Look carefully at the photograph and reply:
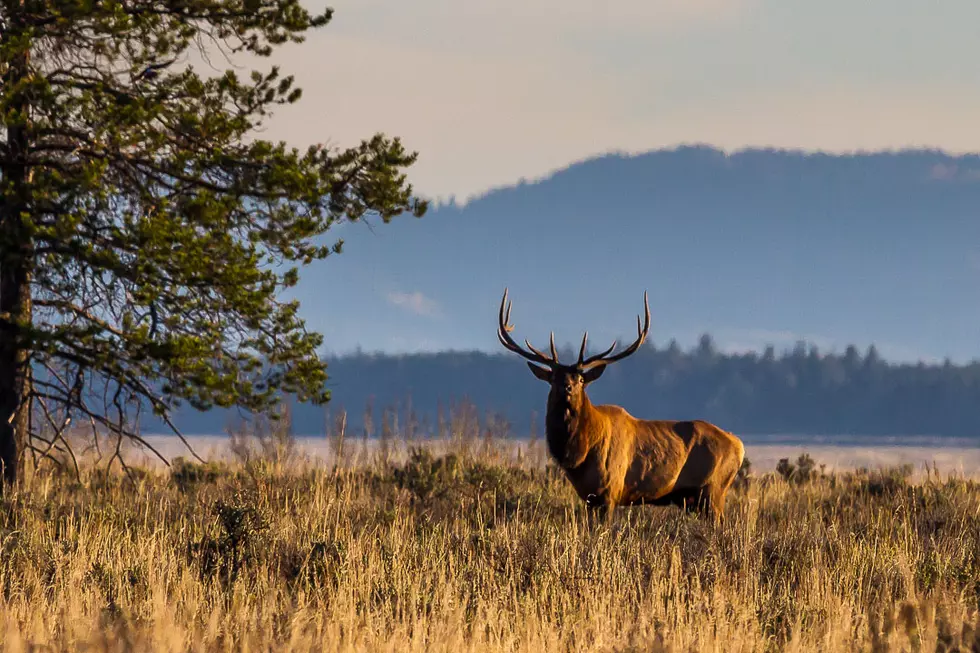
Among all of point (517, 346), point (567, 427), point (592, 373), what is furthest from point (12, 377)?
point (592, 373)

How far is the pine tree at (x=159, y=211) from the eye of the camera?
1316cm

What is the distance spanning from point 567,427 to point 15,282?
18.8 feet

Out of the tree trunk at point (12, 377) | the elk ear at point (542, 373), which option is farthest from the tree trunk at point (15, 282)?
the elk ear at point (542, 373)

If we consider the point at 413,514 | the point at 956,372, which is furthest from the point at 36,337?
the point at 956,372

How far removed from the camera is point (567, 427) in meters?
13.4

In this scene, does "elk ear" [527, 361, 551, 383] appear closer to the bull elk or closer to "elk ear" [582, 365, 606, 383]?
the bull elk

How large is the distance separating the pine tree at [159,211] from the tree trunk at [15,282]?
20mm

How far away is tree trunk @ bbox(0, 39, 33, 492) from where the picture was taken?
13148mm

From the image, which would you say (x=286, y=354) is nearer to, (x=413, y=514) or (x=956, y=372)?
(x=413, y=514)

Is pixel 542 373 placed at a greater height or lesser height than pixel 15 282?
lesser

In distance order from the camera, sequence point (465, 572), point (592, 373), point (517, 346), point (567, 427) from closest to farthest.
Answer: point (465, 572) < point (567, 427) < point (592, 373) < point (517, 346)

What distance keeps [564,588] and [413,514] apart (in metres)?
4.10

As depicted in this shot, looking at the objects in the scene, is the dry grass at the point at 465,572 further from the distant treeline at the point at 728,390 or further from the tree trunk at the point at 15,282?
the distant treeline at the point at 728,390

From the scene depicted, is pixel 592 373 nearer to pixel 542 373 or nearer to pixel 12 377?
pixel 542 373
